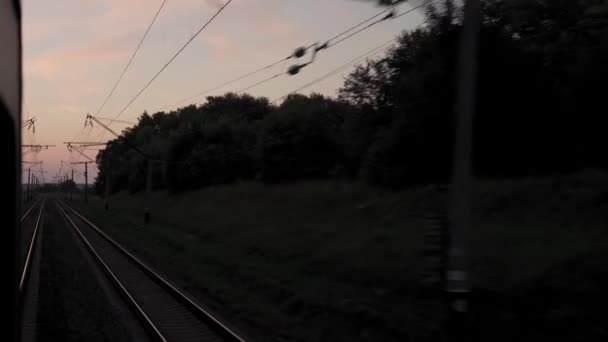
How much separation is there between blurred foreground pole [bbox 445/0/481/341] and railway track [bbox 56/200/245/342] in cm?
444

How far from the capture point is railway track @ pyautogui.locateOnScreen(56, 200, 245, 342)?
12.2 m

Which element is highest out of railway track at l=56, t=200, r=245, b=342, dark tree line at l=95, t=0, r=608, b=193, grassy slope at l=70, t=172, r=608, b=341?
dark tree line at l=95, t=0, r=608, b=193

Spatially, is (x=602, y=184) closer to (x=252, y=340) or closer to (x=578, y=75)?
(x=578, y=75)

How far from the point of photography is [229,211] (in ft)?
136

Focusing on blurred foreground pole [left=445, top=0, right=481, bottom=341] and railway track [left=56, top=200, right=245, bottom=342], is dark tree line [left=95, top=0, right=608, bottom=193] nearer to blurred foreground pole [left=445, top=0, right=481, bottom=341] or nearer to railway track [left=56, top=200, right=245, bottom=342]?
blurred foreground pole [left=445, top=0, right=481, bottom=341]

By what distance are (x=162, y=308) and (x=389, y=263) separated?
632 cm

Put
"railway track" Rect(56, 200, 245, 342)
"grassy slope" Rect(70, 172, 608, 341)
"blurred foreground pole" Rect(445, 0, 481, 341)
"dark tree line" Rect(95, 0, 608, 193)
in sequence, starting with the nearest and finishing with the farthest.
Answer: "blurred foreground pole" Rect(445, 0, 481, 341)
"grassy slope" Rect(70, 172, 608, 341)
"railway track" Rect(56, 200, 245, 342)
"dark tree line" Rect(95, 0, 608, 193)

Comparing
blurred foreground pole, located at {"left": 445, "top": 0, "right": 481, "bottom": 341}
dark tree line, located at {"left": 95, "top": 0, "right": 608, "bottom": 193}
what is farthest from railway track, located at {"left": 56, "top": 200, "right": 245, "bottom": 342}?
dark tree line, located at {"left": 95, "top": 0, "right": 608, "bottom": 193}

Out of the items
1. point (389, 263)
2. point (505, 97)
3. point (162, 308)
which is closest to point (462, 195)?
point (389, 263)

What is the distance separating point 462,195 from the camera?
845 cm

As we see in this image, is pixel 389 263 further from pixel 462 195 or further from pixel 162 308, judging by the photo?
pixel 462 195

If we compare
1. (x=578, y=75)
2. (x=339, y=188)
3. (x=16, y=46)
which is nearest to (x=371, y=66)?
(x=339, y=188)

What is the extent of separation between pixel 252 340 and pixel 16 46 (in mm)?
8956

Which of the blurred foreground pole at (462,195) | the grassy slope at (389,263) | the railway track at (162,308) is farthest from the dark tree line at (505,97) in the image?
the railway track at (162,308)
